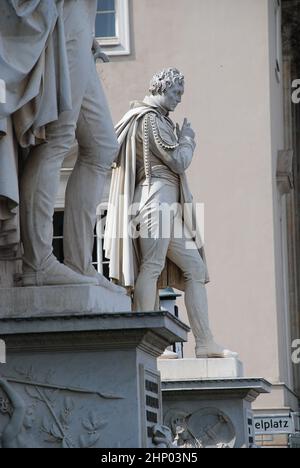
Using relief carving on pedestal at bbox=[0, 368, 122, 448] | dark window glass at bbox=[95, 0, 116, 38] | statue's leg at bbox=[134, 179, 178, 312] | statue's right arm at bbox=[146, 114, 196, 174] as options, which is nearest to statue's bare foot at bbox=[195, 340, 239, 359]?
statue's leg at bbox=[134, 179, 178, 312]

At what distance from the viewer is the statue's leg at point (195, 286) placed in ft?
46.3

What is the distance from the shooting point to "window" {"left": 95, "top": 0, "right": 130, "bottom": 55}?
24438 millimetres

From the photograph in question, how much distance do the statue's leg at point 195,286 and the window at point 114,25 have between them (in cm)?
1043

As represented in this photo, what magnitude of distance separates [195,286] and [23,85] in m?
5.37

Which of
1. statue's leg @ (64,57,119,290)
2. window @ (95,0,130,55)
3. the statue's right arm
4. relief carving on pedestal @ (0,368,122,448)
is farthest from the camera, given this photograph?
window @ (95,0,130,55)

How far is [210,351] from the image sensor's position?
47.2 ft

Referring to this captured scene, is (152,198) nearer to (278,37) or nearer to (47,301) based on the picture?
(47,301)

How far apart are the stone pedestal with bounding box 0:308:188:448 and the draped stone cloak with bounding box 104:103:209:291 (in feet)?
15.2

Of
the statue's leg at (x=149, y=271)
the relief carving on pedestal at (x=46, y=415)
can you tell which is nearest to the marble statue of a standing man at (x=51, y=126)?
the relief carving on pedestal at (x=46, y=415)

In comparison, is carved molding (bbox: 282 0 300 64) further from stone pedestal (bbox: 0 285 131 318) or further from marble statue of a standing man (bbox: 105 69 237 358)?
→ stone pedestal (bbox: 0 285 131 318)

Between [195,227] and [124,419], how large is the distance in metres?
5.29
